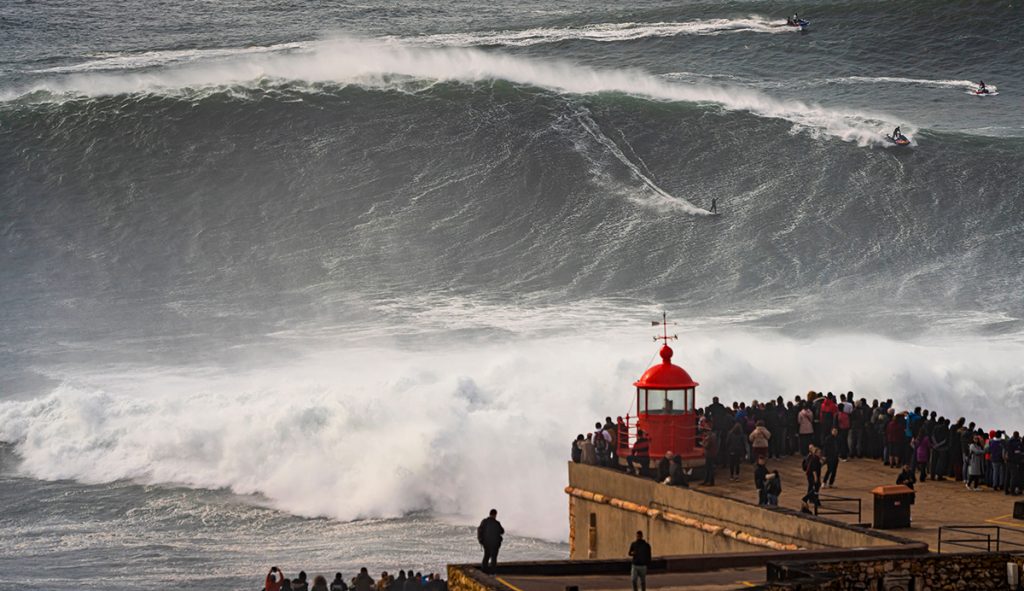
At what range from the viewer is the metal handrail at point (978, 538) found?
1694 cm

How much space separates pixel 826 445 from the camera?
2116 centimetres

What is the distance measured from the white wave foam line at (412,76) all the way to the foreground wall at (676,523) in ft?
91.3

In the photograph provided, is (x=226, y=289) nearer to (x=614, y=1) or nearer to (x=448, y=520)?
(x=448, y=520)

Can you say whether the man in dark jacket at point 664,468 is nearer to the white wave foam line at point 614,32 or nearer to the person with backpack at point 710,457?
the person with backpack at point 710,457

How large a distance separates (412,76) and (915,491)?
3271cm

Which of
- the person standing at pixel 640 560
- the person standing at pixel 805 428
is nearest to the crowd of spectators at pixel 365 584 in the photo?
the person standing at pixel 640 560

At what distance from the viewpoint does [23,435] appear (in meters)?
32.3

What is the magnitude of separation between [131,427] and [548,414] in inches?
290

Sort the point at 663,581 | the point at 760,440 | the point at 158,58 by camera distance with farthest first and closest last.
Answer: the point at 158,58, the point at 760,440, the point at 663,581

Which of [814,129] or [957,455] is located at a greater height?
[814,129]

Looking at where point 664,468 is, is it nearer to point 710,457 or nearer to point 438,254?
point 710,457

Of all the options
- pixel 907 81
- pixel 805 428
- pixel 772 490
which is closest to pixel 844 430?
pixel 805 428

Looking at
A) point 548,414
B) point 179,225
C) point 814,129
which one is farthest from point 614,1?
point 548,414

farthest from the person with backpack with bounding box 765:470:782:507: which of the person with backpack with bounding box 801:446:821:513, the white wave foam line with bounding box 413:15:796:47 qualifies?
the white wave foam line with bounding box 413:15:796:47
